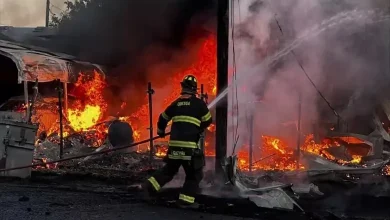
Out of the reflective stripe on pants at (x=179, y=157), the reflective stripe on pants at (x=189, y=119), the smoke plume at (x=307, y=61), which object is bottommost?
the reflective stripe on pants at (x=179, y=157)

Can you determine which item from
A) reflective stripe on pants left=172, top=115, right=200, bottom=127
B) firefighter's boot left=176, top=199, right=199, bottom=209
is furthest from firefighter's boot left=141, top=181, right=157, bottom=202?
reflective stripe on pants left=172, top=115, right=200, bottom=127

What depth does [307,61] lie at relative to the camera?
34.3 ft

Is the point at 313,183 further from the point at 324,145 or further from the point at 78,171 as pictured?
the point at 78,171

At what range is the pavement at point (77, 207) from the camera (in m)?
5.67

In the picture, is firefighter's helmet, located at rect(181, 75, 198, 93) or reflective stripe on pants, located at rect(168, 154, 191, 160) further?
firefighter's helmet, located at rect(181, 75, 198, 93)

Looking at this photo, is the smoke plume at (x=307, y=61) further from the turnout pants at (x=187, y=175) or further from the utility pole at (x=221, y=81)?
the turnout pants at (x=187, y=175)

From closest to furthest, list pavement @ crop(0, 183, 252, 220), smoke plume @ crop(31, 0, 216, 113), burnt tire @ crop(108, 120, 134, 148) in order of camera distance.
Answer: pavement @ crop(0, 183, 252, 220) → burnt tire @ crop(108, 120, 134, 148) → smoke plume @ crop(31, 0, 216, 113)

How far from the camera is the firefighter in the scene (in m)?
6.32

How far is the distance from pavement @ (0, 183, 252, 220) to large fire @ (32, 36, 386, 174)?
331 cm

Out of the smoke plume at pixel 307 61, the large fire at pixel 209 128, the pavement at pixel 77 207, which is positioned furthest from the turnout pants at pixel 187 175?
the smoke plume at pixel 307 61

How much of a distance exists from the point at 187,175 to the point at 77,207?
1.40m

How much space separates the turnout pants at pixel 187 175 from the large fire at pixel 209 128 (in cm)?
296

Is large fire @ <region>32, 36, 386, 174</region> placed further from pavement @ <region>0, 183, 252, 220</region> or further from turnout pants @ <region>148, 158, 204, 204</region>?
pavement @ <region>0, 183, 252, 220</region>

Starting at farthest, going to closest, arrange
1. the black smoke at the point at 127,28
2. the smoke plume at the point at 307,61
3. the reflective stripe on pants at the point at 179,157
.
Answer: the black smoke at the point at 127,28, the smoke plume at the point at 307,61, the reflective stripe on pants at the point at 179,157
